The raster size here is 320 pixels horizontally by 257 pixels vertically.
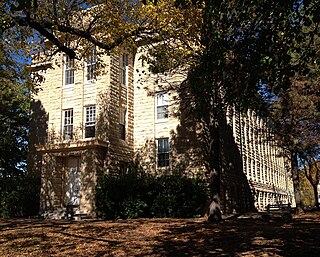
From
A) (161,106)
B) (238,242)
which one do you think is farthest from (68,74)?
(238,242)

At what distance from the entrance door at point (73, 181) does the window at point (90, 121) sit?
1.81 metres

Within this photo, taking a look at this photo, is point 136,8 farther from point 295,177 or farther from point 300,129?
point 295,177

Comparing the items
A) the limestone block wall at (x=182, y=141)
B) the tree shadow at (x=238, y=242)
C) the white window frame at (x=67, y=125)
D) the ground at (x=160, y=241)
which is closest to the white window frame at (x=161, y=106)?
the limestone block wall at (x=182, y=141)

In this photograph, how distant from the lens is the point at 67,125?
23844mm

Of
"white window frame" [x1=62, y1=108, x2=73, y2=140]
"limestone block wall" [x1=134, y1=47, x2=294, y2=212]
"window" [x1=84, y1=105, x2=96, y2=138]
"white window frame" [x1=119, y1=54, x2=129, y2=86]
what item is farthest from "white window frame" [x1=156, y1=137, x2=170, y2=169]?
"white window frame" [x1=62, y1=108, x2=73, y2=140]

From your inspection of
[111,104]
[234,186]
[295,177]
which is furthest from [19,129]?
[295,177]

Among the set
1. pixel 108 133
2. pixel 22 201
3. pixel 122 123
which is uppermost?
pixel 122 123

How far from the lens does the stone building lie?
2173cm

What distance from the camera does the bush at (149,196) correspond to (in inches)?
787

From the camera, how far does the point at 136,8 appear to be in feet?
55.1

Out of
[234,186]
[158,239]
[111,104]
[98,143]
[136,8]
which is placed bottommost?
[158,239]

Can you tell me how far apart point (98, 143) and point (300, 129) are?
1244 centimetres

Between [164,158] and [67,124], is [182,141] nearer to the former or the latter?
[164,158]

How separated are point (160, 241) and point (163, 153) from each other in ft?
38.8
